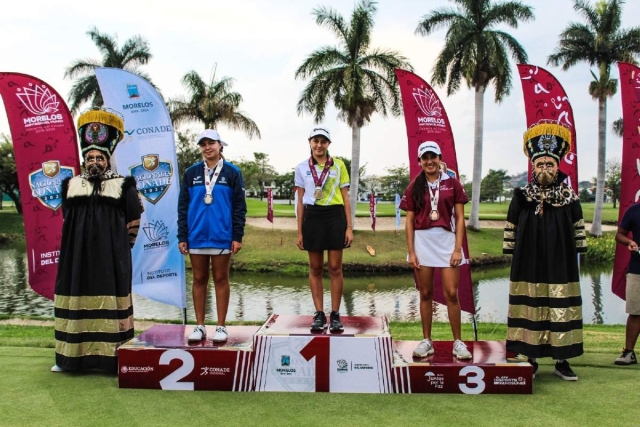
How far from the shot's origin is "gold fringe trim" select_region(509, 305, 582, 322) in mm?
4633

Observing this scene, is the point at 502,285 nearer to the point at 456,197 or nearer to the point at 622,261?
the point at 622,261

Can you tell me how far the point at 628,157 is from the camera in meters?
6.29

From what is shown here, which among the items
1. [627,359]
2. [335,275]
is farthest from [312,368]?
[627,359]

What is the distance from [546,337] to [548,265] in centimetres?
61

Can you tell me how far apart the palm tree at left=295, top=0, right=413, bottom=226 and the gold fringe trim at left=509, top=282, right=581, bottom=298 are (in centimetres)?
1858

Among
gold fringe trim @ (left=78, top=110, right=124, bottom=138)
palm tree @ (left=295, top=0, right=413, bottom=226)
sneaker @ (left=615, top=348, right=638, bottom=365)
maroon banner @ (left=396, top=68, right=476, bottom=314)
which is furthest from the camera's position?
palm tree @ (left=295, top=0, right=413, bottom=226)

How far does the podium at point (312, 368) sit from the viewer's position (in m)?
4.36

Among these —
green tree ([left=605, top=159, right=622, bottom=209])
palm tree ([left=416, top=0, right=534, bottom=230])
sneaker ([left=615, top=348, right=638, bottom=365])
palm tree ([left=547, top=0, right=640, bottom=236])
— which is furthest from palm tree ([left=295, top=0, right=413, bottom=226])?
green tree ([left=605, top=159, right=622, bottom=209])

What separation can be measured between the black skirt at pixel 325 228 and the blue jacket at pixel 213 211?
60 centimetres

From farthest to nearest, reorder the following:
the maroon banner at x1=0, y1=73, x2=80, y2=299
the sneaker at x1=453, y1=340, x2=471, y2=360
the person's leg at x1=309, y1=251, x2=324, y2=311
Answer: the maroon banner at x1=0, y1=73, x2=80, y2=299 < the person's leg at x1=309, y1=251, x2=324, y2=311 < the sneaker at x1=453, y1=340, x2=471, y2=360

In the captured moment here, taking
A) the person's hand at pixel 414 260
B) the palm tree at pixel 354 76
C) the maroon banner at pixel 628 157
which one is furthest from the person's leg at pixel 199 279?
the palm tree at pixel 354 76

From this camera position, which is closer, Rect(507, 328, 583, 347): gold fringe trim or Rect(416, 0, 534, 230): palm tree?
Rect(507, 328, 583, 347): gold fringe trim

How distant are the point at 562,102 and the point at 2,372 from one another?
6980mm

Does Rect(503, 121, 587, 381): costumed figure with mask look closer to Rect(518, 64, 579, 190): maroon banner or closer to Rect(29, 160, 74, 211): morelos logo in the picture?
Rect(518, 64, 579, 190): maroon banner
